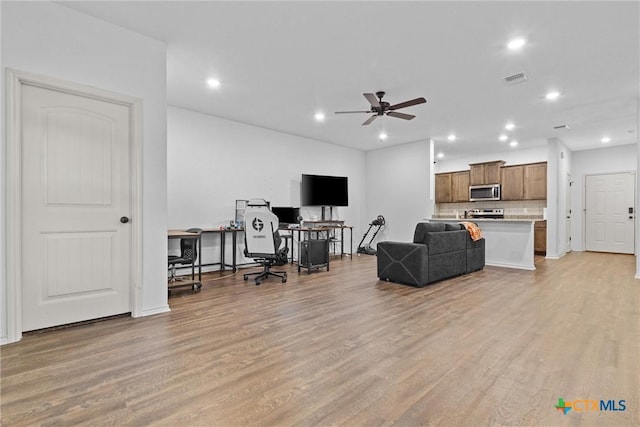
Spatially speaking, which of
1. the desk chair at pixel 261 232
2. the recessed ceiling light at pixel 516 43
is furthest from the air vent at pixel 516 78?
the desk chair at pixel 261 232

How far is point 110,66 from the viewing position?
298cm

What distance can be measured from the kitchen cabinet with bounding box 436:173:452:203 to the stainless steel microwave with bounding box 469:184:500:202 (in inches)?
28.5

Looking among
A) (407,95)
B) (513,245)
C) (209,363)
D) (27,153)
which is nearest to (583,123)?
(513,245)

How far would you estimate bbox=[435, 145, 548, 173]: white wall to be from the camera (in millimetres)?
8508

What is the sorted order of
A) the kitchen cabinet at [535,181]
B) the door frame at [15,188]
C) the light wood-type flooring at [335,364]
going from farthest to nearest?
the kitchen cabinet at [535,181]
the door frame at [15,188]
the light wood-type flooring at [335,364]

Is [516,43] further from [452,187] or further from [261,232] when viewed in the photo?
[452,187]

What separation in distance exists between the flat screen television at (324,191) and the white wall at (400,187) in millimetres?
1108

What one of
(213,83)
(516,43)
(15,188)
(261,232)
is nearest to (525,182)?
(516,43)

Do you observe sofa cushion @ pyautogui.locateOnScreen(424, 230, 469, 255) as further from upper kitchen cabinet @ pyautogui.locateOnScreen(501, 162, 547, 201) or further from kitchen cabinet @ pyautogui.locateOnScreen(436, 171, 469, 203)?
kitchen cabinet @ pyautogui.locateOnScreen(436, 171, 469, 203)

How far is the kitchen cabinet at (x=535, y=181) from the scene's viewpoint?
26.5 ft

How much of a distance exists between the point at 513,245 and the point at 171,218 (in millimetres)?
6173

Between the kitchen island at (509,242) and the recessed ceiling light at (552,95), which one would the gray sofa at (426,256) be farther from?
the recessed ceiling light at (552,95)

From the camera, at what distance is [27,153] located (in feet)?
8.53

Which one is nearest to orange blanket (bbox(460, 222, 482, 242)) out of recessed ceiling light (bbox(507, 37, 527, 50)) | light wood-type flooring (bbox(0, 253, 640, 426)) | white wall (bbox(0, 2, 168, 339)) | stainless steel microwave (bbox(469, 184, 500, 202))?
light wood-type flooring (bbox(0, 253, 640, 426))
